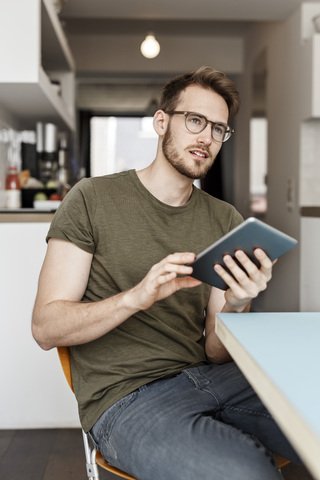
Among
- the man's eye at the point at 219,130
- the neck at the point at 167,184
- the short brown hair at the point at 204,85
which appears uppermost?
the short brown hair at the point at 204,85

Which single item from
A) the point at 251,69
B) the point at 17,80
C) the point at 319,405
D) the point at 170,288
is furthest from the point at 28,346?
the point at 251,69

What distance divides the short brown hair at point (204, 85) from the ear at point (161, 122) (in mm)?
15

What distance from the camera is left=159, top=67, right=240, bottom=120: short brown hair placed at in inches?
58.7

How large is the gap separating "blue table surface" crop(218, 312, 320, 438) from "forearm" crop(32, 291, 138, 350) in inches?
8.5

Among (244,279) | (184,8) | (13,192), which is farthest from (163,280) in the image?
(184,8)

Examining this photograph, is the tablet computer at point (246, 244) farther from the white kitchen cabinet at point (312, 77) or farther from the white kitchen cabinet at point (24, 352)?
the white kitchen cabinet at point (312, 77)

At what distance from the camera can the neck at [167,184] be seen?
1475 millimetres

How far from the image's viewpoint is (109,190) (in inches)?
55.7

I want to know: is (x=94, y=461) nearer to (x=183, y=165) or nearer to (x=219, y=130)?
(x=183, y=165)

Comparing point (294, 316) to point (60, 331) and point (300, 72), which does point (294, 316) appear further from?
point (300, 72)

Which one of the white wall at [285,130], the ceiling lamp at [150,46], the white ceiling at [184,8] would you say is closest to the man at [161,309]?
the white wall at [285,130]

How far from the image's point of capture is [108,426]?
1.16m

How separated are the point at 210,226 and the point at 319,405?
0.88m

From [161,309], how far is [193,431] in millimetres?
393
